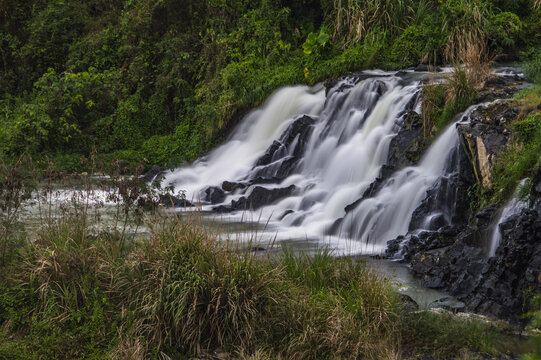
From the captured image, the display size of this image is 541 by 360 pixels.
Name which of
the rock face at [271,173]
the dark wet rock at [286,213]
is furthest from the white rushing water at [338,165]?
the rock face at [271,173]

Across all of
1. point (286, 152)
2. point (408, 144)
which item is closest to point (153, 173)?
point (286, 152)

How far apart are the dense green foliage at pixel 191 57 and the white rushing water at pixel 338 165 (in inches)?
41.6

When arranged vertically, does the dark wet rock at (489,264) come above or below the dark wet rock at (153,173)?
below

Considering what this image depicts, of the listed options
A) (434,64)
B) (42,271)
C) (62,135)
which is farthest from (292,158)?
(42,271)

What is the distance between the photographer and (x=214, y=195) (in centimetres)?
1327

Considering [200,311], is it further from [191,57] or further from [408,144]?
[191,57]

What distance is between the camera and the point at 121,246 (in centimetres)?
656

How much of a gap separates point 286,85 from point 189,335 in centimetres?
1189

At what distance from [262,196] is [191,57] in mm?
7868

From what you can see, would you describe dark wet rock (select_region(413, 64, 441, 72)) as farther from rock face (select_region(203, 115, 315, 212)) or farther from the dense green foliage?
rock face (select_region(203, 115, 315, 212))

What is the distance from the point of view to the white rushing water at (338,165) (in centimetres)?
1024

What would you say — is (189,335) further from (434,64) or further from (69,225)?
(434,64)

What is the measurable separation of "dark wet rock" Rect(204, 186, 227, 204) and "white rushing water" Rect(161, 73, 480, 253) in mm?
150

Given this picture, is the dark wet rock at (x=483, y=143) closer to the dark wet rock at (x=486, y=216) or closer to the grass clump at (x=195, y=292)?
the dark wet rock at (x=486, y=216)
